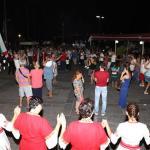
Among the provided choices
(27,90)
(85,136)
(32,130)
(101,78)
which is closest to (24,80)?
(27,90)

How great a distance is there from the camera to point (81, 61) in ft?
97.5

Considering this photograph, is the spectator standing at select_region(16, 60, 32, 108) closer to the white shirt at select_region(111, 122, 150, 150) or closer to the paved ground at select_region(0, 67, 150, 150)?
the paved ground at select_region(0, 67, 150, 150)

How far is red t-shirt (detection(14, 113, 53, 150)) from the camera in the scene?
5.18m

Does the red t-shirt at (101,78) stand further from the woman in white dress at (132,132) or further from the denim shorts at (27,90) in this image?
the woman in white dress at (132,132)

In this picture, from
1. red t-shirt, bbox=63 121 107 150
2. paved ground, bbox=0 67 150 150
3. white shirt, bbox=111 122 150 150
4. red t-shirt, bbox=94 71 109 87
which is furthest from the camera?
paved ground, bbox=0 67 150 150

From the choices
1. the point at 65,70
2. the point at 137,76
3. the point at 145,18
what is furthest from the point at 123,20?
the point at 137,76

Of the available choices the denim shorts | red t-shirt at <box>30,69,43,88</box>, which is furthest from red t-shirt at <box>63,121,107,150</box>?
the denim shorts

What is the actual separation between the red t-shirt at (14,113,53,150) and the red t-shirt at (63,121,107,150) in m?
0.45

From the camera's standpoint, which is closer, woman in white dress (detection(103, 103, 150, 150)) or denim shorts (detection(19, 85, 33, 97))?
woman in white dress (detection(103, 103, 150, 150))

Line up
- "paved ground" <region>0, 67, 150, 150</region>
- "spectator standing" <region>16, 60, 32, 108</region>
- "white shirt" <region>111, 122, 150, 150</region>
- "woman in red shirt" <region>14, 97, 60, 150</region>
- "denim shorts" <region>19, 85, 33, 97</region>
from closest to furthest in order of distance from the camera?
"woman in red shirt" <region>14, 97, 60, 150</region>, "white shirt" <region>111, 122, 150, 150</region>, "paved ground" <region>0, 67, 150, 150</region>, "spectator standing" <region>16, 60, 32, 108</region>, "denim shorts" <region>19, 85, 33, 97</region>

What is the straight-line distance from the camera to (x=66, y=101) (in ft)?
45.3

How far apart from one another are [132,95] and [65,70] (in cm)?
1124

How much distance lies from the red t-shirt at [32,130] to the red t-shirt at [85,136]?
45 cm

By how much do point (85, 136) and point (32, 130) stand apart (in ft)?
2.86
